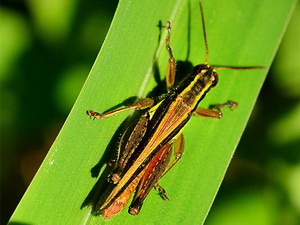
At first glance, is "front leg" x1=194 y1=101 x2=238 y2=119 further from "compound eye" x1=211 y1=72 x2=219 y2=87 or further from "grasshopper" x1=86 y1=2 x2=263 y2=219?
"compound eye" x1=211 y1=72 x2=219 y2=87

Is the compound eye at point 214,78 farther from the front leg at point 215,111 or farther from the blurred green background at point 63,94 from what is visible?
the blurred green background at point 63,94

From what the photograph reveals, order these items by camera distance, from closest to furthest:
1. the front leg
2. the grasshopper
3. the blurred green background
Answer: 1. the grasshopper
2. the front leg
3. the blurred green background

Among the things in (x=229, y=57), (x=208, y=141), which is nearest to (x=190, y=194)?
(x=208, y=141)

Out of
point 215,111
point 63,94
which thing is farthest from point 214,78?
point 63,94

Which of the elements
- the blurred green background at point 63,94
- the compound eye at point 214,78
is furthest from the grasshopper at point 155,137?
the blurred green background at point 63,94

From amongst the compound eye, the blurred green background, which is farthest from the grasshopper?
the blurred green background

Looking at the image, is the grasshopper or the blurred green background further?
the blurred green background

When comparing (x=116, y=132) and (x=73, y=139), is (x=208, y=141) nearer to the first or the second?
(x=116, y=132)

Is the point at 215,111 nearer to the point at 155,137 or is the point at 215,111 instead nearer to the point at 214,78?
the point at 214,78
